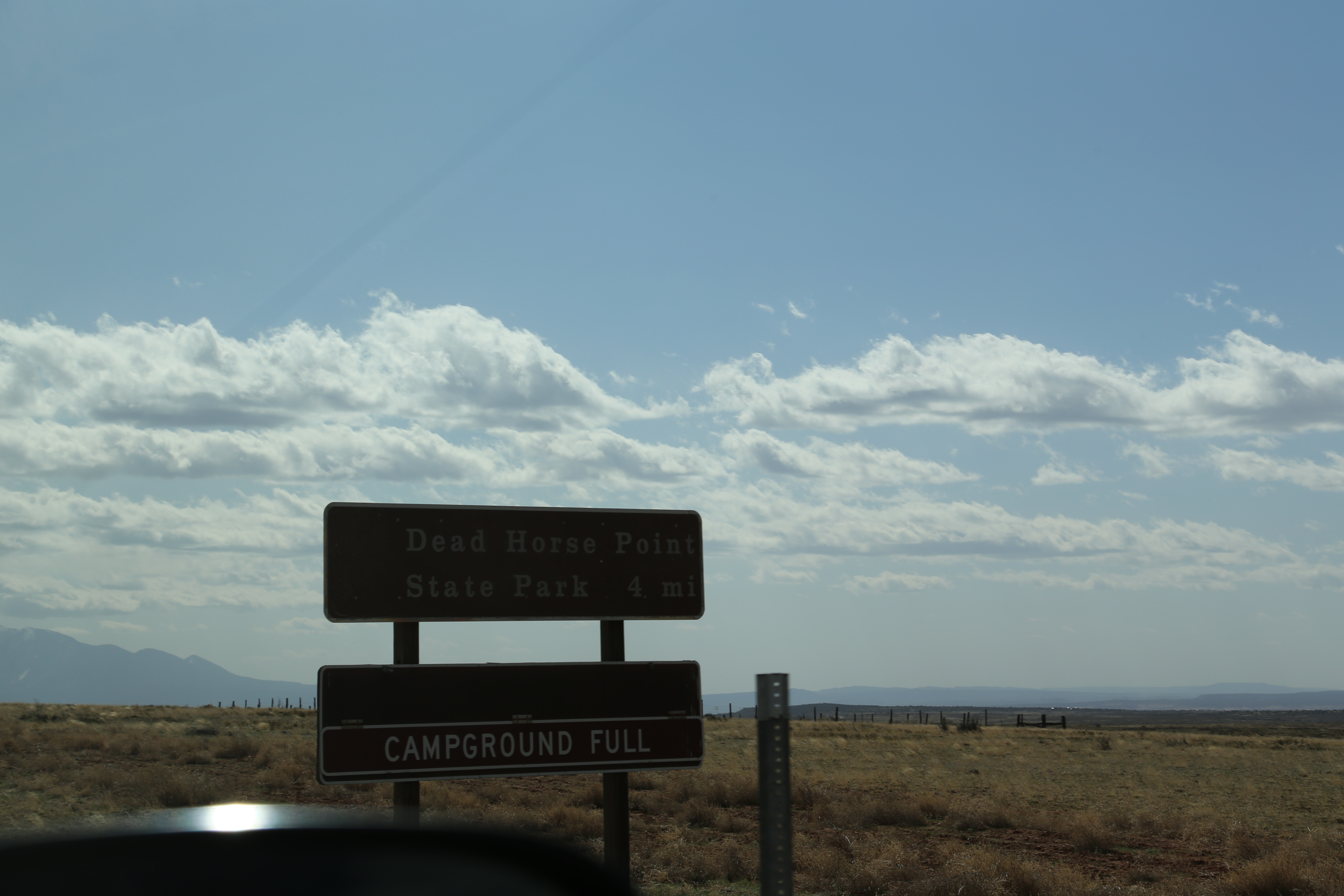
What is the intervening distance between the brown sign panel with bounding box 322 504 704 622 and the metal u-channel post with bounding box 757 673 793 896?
9.39ft

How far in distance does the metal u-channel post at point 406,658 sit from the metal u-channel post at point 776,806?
3.03m

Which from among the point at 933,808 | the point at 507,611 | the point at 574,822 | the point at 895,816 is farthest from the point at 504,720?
the point at 933,808

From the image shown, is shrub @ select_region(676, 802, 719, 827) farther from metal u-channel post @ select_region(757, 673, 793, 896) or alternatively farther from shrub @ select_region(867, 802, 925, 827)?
metal u-channel post @ select_region(757, 673, 793, 896)

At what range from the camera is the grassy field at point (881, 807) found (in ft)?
41.3

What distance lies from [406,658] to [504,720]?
2.53 feet

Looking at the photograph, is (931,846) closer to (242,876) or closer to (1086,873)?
(1086,873)

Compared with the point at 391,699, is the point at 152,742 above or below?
below

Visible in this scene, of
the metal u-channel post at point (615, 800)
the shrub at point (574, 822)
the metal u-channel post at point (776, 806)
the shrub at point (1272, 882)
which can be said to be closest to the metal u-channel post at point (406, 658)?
the metal u-channel post at point (615, 800)

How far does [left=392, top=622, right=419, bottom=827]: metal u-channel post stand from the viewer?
22.7 ft

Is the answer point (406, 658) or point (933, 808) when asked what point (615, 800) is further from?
point (933, 808)

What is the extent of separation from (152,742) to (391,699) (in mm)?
30521

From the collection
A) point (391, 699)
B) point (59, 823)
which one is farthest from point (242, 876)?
point (59, 823)

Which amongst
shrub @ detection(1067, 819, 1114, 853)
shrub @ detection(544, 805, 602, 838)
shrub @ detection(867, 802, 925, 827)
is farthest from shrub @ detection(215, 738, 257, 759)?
shrub @ detection(1067, 819, 1114, 853)

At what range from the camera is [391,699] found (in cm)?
686
